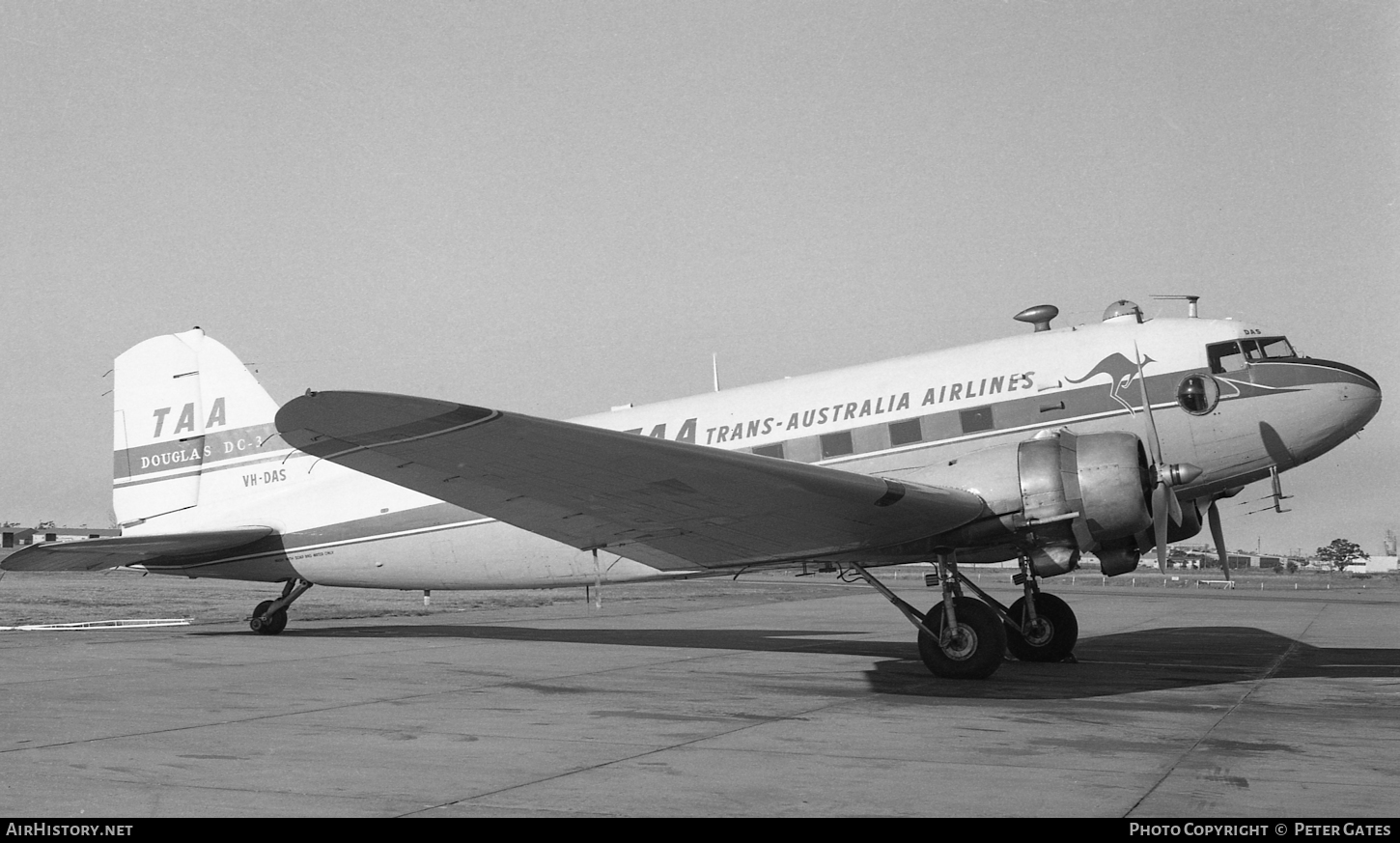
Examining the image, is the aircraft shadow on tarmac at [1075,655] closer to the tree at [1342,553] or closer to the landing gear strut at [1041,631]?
the landing gear strut at [1041,631]

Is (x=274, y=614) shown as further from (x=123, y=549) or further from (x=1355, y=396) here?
(x=1355, y=396)

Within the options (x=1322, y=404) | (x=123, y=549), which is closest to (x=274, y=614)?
(x=123, y=549)

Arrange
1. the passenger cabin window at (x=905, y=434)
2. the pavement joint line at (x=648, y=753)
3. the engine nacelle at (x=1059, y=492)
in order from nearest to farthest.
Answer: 1. the pavement joint line at (x=648, y=753)
2. the engine nacelle at (x=1059, y=492)
3. the passenger cabin window at (x=905, y=434)

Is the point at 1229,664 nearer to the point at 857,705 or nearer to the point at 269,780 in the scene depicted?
the point at 857,705

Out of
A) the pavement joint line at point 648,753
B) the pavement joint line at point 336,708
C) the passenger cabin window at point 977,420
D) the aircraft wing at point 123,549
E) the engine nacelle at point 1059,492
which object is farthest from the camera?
the aircraft wing at point 123,549

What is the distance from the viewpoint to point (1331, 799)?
5.80 m

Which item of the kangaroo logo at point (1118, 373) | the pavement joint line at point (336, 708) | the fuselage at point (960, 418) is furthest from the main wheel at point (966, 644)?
the kangaroo logo at point (1118, 373)

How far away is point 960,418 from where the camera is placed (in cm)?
1308

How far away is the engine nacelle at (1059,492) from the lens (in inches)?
428

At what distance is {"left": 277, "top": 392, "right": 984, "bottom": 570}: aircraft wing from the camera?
8844 mm

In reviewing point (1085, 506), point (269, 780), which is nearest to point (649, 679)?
point (1085, 506)

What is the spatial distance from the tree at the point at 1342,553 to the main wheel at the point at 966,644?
14847 centimetres

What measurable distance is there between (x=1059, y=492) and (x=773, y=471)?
309 centimetres
